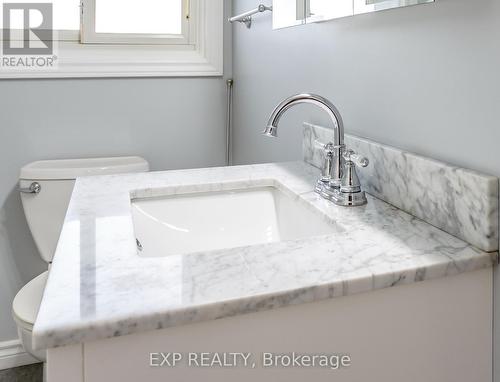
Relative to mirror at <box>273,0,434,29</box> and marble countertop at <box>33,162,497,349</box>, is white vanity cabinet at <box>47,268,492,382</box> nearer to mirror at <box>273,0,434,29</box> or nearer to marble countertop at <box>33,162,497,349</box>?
marble countertop at <box>33,162,497,349</box>

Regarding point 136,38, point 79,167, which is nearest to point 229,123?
point 136,38

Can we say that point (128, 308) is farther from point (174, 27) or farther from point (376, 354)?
point (174, 27)

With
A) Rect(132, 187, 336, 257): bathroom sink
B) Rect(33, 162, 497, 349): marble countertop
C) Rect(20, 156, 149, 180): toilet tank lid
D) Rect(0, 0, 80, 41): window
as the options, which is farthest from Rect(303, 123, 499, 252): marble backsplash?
Rect(0, 0, 80, 41): window

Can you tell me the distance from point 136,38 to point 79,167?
1.88 ft

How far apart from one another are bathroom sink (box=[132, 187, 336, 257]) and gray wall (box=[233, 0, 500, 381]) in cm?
25

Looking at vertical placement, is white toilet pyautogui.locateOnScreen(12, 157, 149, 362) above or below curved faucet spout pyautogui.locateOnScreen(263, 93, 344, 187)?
below

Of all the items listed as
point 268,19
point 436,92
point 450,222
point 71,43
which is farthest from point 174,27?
point 450,222

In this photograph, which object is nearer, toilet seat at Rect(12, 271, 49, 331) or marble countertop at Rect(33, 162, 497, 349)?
marble countertop at Rect(33, 162, 497, 349)

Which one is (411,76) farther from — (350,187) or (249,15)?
(249,15)

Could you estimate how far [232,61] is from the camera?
6.65ft

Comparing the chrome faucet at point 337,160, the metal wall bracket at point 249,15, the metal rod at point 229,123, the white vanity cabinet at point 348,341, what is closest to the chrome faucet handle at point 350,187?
the chrome faucet at point 337,160

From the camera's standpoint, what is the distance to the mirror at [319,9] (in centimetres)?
92

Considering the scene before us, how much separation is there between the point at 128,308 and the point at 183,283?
0.08m

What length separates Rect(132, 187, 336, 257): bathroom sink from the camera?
1.03 metres
